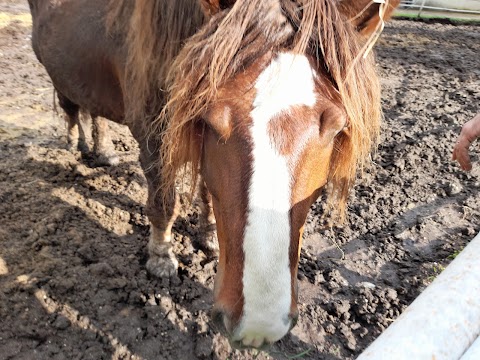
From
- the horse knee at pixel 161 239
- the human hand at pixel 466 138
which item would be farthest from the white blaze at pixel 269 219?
the horse knee at pixel 161 239

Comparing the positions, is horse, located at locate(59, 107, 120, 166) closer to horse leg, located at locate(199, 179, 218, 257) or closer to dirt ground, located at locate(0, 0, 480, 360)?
dirt ground, located at locate(0, 0, 480, 360)

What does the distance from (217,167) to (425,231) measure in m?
2.54

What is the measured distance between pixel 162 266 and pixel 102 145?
1754mm

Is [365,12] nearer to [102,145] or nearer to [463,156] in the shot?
[463,156]

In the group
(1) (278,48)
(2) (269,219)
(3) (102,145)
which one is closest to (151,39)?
(1) (278,48)

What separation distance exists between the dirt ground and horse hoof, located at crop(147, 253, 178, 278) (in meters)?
0.06

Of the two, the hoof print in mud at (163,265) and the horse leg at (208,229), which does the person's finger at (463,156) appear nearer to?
the horse leg at (208,229)

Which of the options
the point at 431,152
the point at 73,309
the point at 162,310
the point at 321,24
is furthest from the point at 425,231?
the point at 73,309

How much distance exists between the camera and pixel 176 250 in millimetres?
3273

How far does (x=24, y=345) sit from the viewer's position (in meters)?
2.47

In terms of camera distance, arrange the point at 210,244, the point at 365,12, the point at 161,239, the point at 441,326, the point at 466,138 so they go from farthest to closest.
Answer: the point at 210,244 < the point at 161,239 < the point at 466,138 < the point at 365,12 < the point at 441,326

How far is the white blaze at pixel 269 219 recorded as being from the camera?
55.9 inches

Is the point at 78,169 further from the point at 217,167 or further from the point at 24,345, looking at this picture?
the point at 217,167

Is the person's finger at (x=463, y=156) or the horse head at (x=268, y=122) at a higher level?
the horse head at (x=268, y=122)
